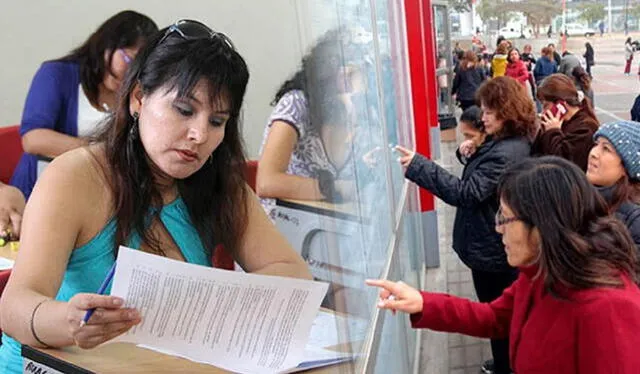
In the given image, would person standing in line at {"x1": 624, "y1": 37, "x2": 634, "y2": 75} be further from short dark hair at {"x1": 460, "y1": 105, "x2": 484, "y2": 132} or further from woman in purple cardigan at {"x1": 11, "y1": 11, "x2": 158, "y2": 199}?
woman in purple cardigan at {"x1": 11, "y1": 11, "x2": 158, "y2": 199}

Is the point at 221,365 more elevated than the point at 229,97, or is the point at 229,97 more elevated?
the point at 229,97

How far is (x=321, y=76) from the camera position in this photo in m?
1.25

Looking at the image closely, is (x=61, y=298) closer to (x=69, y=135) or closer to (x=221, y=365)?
(x=221, y=365)

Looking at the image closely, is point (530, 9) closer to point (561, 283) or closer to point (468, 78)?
point (468, 78)

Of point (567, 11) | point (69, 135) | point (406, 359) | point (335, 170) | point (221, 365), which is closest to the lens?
point (221, 365)

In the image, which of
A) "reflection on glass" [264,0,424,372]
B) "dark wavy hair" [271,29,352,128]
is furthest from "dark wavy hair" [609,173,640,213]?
"dark wavy hair" [271,29,352,128]

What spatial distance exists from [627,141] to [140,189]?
1787 millimetres

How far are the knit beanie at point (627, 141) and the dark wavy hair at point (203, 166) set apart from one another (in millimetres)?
1559

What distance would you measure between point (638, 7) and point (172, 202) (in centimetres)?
1110

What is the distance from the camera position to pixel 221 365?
938 millimetres

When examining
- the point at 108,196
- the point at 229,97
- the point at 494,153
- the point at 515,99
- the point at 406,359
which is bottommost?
the point at 406,359

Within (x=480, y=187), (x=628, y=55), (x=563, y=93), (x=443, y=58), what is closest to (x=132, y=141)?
(x=480, y=187)

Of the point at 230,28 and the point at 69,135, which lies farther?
the point at 230,28

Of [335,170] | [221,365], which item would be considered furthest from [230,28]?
[221,365]
